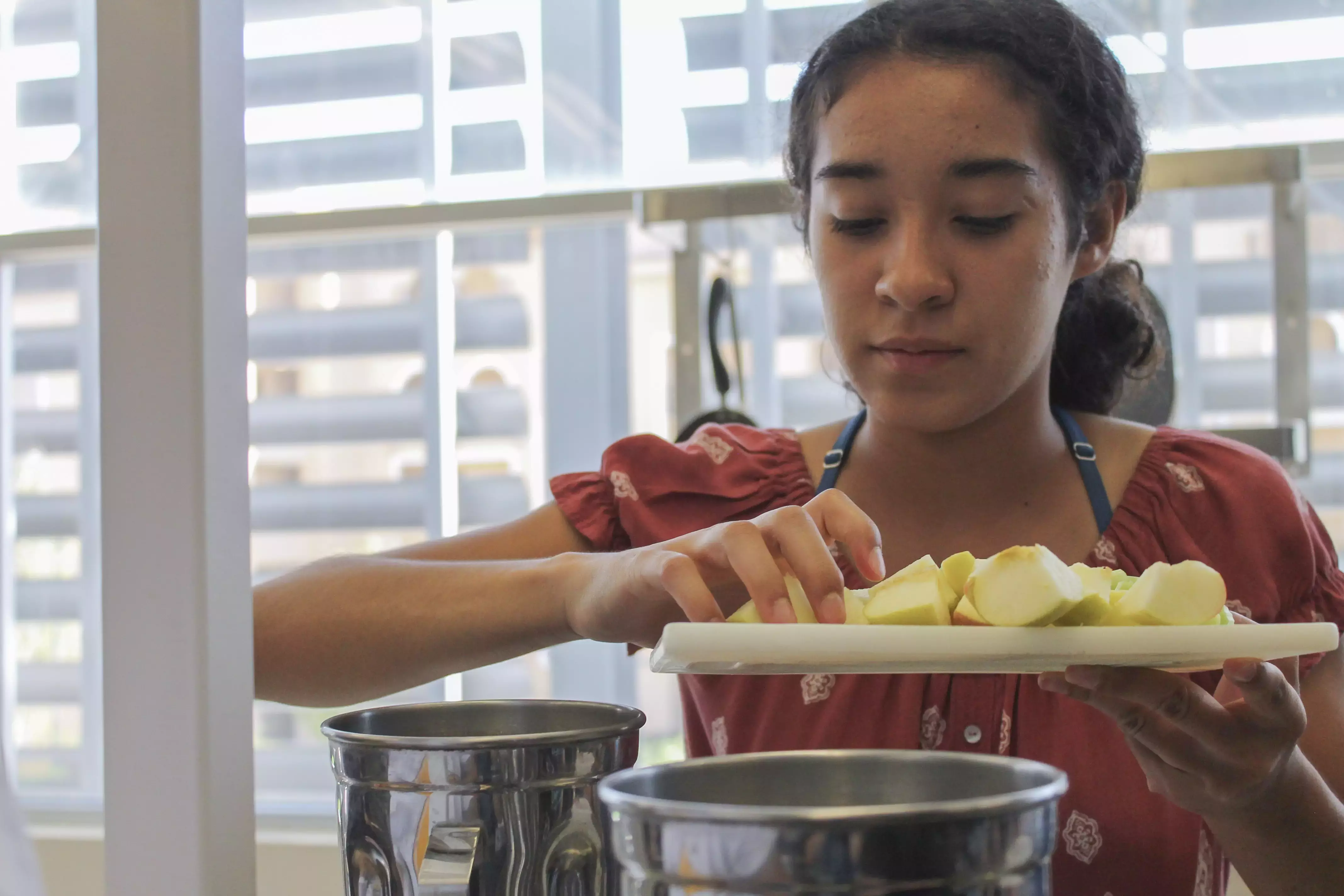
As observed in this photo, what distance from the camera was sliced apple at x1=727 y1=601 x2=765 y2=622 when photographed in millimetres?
735

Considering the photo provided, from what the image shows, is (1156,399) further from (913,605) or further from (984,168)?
(913,605)

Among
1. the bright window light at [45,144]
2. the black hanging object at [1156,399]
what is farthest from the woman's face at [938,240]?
the bright window light at [45,144]

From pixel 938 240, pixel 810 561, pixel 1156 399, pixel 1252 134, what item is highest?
pixel 1252 134

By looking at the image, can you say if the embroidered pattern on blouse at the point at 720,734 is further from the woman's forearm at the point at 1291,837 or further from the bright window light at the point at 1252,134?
the bright window light at the point at 1252,134

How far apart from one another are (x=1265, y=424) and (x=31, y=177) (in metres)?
2.34

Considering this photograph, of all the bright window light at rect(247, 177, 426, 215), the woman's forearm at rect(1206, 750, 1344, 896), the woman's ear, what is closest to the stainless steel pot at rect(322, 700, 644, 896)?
the woman's forearm at rect(1206, 750, 1344, 896)

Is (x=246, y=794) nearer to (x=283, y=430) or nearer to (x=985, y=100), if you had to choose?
(x=985, y=100)

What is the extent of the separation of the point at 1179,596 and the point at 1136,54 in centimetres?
159

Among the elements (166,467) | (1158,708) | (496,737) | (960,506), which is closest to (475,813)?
(496,737)

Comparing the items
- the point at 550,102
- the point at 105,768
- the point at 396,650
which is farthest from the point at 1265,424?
the point at 105,768

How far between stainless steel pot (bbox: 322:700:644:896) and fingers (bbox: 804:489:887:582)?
0.81 ft

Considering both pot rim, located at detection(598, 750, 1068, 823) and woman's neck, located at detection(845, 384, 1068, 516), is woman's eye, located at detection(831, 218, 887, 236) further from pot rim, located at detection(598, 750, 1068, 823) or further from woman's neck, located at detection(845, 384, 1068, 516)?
pot rim, located at detection(598, 750, 1068, 823)

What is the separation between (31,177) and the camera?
8.21 ft

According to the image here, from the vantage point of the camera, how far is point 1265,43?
6.42 ft
